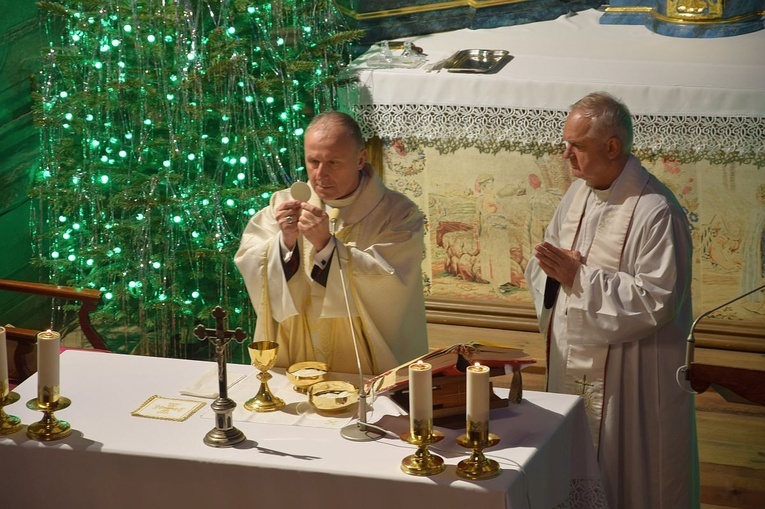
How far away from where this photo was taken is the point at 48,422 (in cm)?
328

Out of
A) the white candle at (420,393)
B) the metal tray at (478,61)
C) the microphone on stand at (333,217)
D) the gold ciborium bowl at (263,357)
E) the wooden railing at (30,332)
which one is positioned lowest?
the wooden railing at (30,332)

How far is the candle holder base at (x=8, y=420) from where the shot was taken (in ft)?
10.8

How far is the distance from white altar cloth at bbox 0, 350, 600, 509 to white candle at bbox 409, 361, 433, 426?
19 cm

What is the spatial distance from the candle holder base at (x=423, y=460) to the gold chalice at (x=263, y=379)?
0.61 metres

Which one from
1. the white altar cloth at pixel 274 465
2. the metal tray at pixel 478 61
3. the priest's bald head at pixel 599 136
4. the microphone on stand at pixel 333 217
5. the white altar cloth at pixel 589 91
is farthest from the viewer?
the metal tray at pixel 478 61

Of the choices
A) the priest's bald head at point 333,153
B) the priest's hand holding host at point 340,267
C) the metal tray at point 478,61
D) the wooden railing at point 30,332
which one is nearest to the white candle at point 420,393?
the priest's hand holding host at point 340,267

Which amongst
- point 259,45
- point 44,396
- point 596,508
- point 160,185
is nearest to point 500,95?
point 259,45

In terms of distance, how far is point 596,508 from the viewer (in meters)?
3.48

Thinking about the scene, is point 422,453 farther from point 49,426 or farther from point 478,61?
point 478,61

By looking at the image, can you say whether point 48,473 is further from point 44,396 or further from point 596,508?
point 596,508

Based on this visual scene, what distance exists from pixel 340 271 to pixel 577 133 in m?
1.08

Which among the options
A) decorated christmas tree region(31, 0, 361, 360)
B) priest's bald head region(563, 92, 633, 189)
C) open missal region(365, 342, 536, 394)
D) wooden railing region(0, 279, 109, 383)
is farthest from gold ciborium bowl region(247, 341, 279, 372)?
decorated christmas tree region(31, 0, 361, 360)

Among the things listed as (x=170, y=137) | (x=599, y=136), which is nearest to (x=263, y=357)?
(x=599, y=136)

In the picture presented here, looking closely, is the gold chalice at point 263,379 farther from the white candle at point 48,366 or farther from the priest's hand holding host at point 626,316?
the priest's hand holding host at point 626,316
